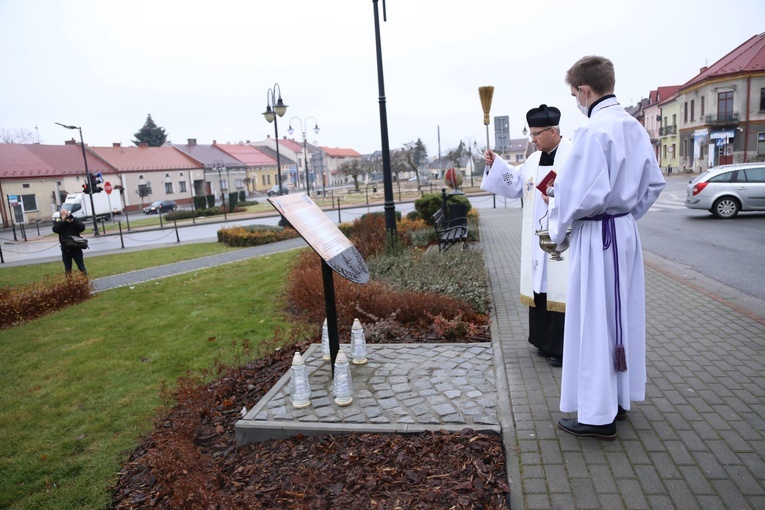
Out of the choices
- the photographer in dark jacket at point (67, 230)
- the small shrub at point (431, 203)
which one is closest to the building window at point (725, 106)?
the small shrub at point (431, 203)

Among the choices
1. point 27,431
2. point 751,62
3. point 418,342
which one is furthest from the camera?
point 751,62

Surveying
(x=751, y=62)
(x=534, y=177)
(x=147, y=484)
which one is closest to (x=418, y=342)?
(x=534, y=177)

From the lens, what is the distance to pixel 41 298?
9.87 meters

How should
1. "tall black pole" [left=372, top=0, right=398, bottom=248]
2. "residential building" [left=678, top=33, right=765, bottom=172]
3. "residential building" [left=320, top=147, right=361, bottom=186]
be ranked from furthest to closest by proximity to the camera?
"residential building" [left=320, top=147, right=361, bottom=186] < "residential building" [left=678, top=33, right=765, bottom=172] < "tall black pole" [left=372, top=0, right=398, bottom=248]

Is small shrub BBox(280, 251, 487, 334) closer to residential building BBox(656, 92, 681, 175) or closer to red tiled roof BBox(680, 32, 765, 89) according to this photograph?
red tiled roof BBox(680, 32, 765, 89)

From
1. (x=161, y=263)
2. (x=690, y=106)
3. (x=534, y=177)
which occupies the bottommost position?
(x=161, y=263)

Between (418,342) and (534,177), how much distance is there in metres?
2.15

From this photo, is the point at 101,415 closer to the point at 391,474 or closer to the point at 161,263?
the point at 391,474

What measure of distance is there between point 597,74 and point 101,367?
6.08m

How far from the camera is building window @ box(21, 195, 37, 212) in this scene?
43656mm

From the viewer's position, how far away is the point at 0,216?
137ft

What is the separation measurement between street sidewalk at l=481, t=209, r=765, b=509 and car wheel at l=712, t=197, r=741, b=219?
1209 cm

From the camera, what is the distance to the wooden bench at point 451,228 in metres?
11.0

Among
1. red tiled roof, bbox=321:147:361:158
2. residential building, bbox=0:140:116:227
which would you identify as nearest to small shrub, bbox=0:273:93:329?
residential building, bbox=0:140:116:227
